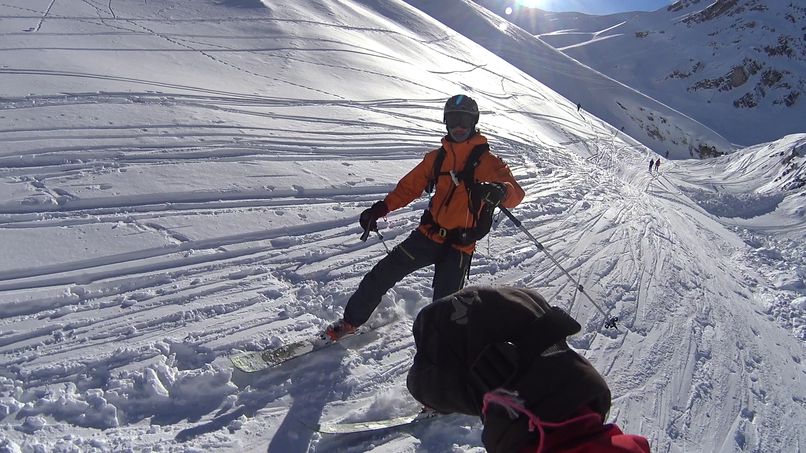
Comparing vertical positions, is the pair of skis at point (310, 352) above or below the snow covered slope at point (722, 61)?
below

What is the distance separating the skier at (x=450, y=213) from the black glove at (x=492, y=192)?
0.05 meters

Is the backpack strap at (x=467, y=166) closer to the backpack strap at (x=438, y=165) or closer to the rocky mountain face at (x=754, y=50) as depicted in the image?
the backpack strap at (x=438, y=165)

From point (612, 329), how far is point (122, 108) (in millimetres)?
8424

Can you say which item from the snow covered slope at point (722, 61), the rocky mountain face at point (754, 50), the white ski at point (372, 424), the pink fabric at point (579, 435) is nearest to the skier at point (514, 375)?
the pink fabric at point (579, 435)

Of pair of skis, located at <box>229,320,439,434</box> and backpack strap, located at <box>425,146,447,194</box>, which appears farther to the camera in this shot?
backpack strap, located at <box>425,146,447,194</box>

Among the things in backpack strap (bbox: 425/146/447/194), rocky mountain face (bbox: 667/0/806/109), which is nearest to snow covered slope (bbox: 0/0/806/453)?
backpack strap (bbox: 425/146/447/194)

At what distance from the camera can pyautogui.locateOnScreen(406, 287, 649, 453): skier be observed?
120 cm

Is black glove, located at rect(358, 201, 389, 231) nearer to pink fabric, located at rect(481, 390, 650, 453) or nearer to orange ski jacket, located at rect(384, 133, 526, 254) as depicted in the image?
orange ski jacket, located at rect(384, 133, 526, 254)

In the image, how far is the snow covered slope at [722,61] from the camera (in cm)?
5994

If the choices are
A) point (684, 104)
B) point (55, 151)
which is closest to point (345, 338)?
point (55, 151)

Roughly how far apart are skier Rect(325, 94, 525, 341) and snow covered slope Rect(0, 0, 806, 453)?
0.68 metres

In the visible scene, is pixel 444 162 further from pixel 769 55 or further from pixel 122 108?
pixel 769 55

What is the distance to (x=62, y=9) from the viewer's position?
14.9 meters

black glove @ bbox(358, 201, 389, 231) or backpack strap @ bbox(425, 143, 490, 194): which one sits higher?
backpack strap @ bbox(425, 143, 490, 194)
